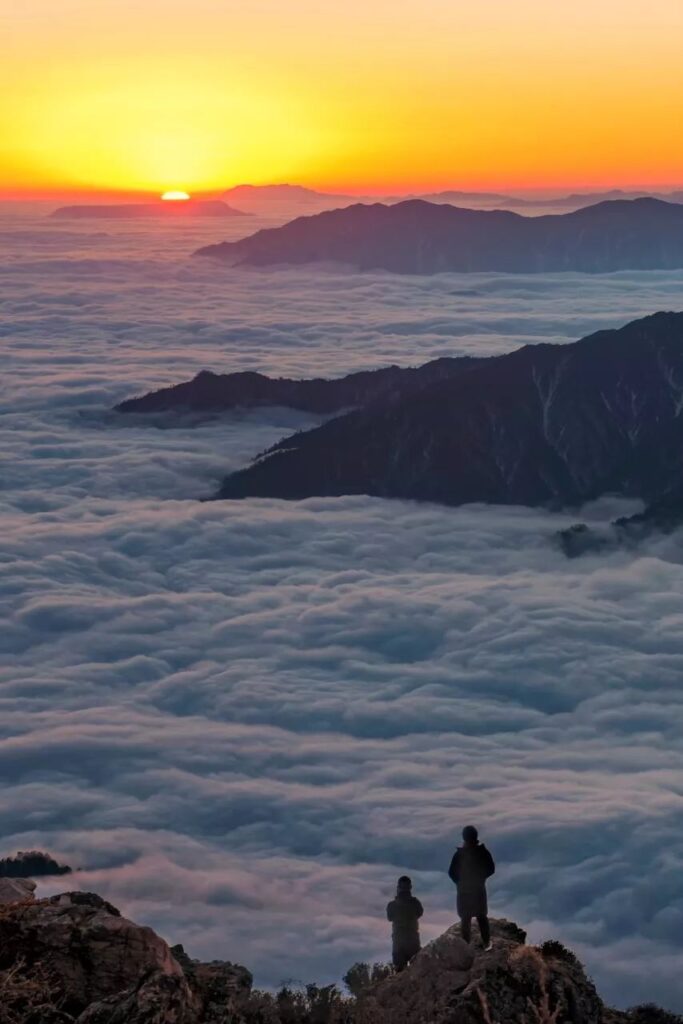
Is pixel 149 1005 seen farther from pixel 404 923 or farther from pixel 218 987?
pixel 404 923

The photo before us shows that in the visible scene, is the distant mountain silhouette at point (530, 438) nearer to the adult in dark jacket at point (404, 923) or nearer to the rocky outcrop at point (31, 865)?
the rocky outcrop at point (31, 865)

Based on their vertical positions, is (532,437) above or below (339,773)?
above

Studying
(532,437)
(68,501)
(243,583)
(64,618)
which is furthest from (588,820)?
(68,501)

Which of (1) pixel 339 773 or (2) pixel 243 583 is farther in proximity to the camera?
(2) pixel 243 583

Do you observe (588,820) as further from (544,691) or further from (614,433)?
(614,433)

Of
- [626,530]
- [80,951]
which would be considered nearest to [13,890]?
[80,951]

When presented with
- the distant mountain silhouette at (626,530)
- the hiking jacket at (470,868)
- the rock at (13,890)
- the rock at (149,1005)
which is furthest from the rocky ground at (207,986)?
the distant mountain silhouette at (626,530)
